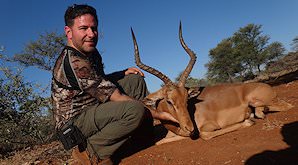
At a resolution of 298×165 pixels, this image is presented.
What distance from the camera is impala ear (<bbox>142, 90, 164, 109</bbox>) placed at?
5535 millimetres

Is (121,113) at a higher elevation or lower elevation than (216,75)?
higher

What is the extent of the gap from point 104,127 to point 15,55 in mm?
15390

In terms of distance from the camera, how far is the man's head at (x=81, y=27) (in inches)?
177

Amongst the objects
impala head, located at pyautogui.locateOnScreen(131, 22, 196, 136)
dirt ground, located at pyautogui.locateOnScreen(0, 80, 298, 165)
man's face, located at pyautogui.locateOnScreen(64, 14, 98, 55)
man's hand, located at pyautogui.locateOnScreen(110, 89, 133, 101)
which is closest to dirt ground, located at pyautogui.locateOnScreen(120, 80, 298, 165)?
dirt ground, located at pyautogui.locateOnScreen(0, 80, 298, 165)

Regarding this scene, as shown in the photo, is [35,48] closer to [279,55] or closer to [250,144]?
[250,144]

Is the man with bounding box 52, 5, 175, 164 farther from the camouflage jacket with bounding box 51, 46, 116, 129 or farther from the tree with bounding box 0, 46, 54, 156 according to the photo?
the tree with bounding box 0, 46, 54, 156

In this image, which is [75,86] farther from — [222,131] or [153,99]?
[222,131]

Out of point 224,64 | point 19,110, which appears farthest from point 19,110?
point 224,64

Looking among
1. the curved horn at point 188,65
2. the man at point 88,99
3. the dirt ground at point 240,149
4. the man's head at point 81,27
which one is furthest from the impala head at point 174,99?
the man's head at point 81,27

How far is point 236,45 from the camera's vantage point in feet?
99.2

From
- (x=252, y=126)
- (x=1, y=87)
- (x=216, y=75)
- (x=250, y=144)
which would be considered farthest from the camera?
(x=216, y=75)

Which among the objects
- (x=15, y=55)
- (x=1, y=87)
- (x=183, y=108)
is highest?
(x=15, y=55)

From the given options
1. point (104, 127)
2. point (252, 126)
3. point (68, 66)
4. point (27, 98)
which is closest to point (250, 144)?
point (252, 126)

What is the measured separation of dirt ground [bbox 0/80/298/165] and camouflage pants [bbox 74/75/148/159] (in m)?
0.47
